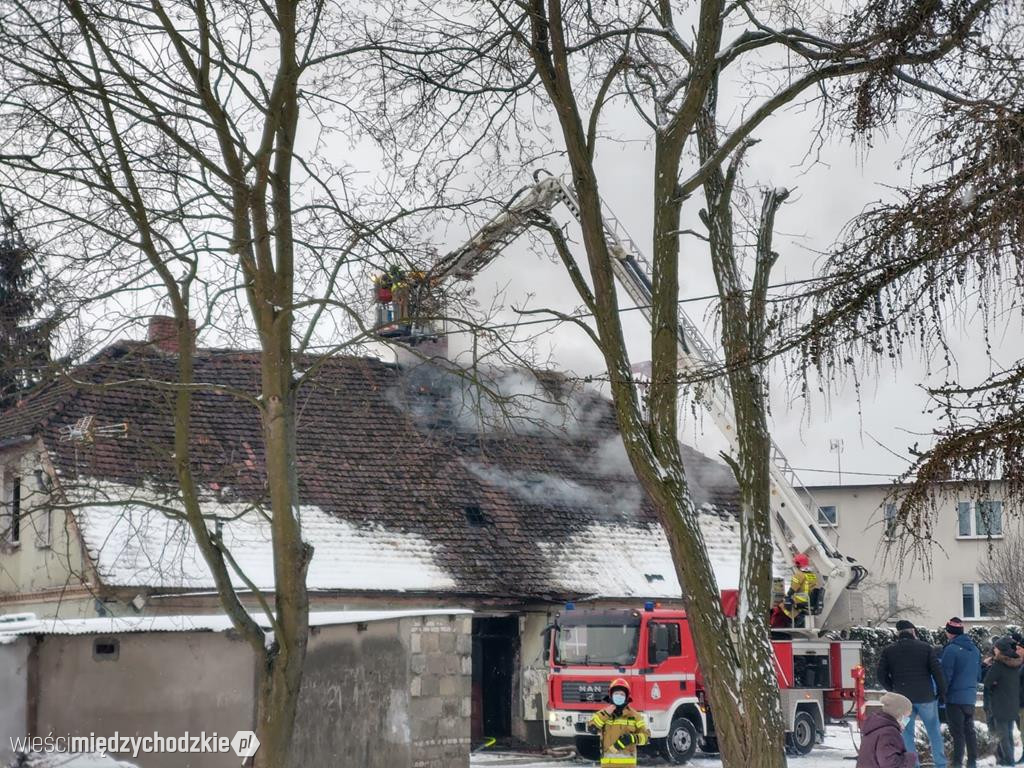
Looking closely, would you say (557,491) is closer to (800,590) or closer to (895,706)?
(800,590)

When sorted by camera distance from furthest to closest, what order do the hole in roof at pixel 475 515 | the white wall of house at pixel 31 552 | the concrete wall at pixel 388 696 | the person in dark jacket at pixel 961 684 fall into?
the hole in roof at pixel 475 515 < the white wall of house at pixel 31 552 < the person in dark jacket at pixel 961 684 < the concrete wall at pixel 388 696

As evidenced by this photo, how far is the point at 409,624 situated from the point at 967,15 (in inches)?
349

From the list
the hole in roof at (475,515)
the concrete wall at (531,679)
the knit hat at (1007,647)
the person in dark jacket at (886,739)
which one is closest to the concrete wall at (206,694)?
the person in dark jacket at (886,739)

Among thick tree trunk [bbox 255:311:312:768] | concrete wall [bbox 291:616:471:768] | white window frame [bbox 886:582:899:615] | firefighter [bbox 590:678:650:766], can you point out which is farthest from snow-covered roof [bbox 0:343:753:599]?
white window frame [bbox 886:582:899:615]

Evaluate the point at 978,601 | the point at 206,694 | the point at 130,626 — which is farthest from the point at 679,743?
the point at 978,601

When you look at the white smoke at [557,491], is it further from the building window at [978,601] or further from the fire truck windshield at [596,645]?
the building window at [978,601]

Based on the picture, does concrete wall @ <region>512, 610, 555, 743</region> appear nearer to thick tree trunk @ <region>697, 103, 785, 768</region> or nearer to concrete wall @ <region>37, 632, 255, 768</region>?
concrete wall @ <region>37, 632, 255, 768</region>

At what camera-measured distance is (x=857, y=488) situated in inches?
1970

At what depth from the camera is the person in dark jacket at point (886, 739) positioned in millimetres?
9742

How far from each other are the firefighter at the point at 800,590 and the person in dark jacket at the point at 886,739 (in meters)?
13.3

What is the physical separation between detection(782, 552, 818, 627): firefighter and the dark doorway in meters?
5.20

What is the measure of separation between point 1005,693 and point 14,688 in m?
11.2

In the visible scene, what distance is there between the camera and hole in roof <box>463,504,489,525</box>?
88.0 ft

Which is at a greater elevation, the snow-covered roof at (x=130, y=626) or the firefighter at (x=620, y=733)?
the snow-covered roof at (x=130, y=626)
